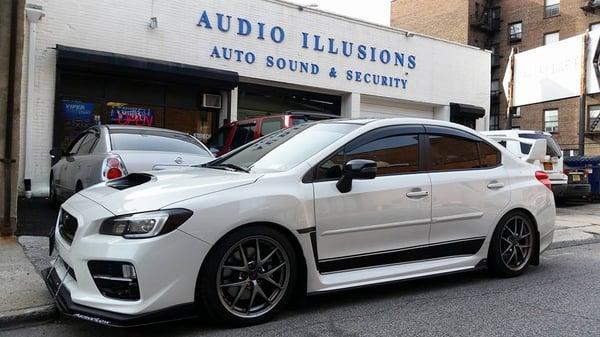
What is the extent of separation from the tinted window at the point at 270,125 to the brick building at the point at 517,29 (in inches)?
1334

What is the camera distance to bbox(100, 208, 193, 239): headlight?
12.1 ft

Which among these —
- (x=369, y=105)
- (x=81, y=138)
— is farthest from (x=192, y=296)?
(x=369, y=105)

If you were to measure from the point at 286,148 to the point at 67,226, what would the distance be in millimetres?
1900

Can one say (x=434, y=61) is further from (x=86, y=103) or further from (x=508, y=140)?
(x=86, y=103)

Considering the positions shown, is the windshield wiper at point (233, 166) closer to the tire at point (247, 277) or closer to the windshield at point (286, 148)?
the windshield at point (286, 148)

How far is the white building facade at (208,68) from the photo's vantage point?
460 inches

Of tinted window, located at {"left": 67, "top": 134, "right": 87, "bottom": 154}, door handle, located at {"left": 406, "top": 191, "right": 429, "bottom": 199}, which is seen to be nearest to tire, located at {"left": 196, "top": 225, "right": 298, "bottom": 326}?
door handle, located at {"left": 406, "top": 191, "right": 429, "bottom": 199}

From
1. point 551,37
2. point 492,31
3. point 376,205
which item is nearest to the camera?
point 376,205

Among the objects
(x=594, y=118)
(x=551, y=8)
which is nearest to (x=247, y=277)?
(x=594, y=118)

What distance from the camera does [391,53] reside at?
55.9ft

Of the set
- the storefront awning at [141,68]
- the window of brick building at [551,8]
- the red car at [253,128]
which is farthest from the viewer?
the window of brick building at [551,8]

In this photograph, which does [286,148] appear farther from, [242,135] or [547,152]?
[547,152]

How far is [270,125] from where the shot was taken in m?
9.34

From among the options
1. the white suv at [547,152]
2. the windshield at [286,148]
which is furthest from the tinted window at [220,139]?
the white suv at [547,152]
